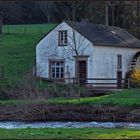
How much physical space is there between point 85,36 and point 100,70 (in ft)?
11.8

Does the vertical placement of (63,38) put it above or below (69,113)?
above

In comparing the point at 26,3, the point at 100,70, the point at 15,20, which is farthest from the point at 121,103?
the point at 15,20

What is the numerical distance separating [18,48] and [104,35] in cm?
1426

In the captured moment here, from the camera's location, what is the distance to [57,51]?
176ft

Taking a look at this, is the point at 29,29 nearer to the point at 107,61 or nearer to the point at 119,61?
the point at 119,61

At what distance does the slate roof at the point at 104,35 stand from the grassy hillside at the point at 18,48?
723 cm

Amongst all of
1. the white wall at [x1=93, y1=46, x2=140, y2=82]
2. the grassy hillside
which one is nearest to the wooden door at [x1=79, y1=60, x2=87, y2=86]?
the white wall at [x1=93, y1=46, x2=140, y2=82]

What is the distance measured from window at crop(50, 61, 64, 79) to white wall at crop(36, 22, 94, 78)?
19.6 inches

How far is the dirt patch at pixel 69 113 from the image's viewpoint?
1302 inches

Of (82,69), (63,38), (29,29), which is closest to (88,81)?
(82,69)

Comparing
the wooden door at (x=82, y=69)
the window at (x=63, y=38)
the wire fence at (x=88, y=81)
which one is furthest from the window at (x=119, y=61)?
the window at (x=63, y=38)

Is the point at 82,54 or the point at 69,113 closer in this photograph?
the point at 69,113

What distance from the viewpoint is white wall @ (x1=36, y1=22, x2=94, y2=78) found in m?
51.6

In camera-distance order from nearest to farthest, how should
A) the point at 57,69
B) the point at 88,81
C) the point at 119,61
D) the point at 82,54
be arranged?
the point at 88,81 < the point at 82,54 < the point at 57,69 < the point at 119,61
